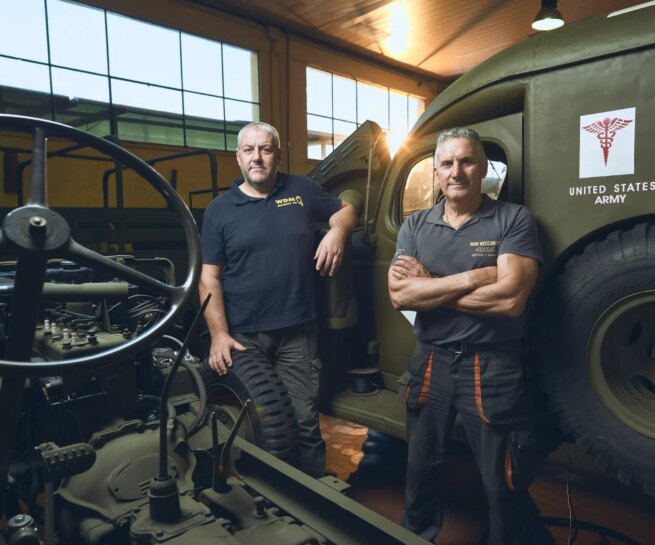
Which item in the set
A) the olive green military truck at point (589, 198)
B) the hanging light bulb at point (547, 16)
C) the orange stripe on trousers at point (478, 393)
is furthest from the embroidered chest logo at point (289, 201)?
the hanging light bulb at point (547, 16)

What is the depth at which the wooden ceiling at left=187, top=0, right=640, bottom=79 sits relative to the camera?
9672 millimetres

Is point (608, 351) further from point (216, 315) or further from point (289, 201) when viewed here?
point (216, 315)

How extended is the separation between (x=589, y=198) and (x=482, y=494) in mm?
1651

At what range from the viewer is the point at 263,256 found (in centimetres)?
264

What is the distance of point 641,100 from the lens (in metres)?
2.08

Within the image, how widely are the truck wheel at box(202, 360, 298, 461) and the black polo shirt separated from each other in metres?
0.71

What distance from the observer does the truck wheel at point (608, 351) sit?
205 cm

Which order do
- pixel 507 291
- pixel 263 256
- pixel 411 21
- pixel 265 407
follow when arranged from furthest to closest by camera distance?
pixel 411 21
pixel 263 256
pixel 265 407
pixel 507 291

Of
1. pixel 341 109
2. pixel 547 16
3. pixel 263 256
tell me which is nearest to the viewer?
pixel 263 256

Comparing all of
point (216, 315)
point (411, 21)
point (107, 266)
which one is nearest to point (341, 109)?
point (411, 21)

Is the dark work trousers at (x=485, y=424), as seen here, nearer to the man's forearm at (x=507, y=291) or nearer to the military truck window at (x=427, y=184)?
the man's forearm at (x=507, y=291)

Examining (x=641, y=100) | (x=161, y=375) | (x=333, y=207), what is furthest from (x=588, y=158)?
(x=161, y=375)

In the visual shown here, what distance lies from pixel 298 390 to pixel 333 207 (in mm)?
931

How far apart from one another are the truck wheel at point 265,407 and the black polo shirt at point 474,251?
0.71 metres
